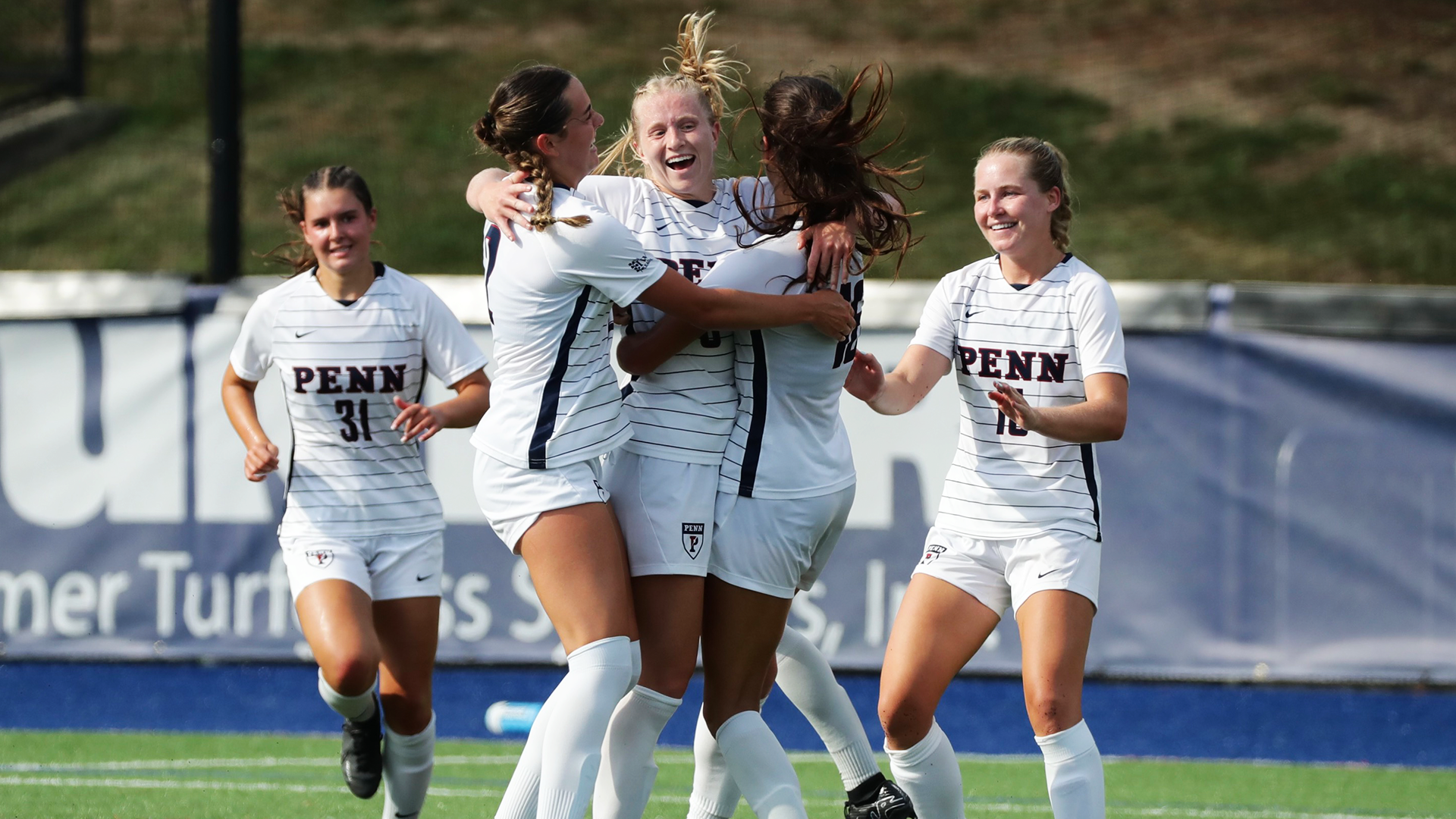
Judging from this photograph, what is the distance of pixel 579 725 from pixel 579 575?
0.31m

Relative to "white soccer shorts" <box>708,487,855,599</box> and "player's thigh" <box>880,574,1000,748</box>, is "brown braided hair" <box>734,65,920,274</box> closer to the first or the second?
"white soccer shorts" <box>708,487,855,599</box>

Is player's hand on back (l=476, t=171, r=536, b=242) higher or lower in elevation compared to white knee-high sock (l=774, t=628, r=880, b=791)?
higher

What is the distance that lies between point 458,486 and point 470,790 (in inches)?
87.9

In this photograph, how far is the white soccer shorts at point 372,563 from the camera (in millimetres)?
4242

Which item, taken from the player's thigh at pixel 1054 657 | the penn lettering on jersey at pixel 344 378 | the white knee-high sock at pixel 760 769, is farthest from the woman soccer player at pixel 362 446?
the player's thigh at pixel 1054 657

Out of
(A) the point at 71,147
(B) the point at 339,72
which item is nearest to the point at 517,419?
(A) the point at 71,147

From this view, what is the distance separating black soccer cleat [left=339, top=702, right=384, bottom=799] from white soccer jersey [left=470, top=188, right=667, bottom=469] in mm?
1421

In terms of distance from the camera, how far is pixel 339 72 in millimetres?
15914

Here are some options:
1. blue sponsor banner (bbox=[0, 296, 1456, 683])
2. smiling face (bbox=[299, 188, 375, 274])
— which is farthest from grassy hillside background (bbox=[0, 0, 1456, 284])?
smiling face (bbox=[299, 188, 375, 274])

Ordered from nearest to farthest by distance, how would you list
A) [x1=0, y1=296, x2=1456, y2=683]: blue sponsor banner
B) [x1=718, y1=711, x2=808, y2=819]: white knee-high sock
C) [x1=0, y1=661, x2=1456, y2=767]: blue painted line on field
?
[x1=718, y1=711, x2=808, y2=819]: white knee-high sock < [x1=0, y1=661, x2=1456, y2=767]: blue painted line on field < [x1=0, y1=296, x2=1456, y2=683]: blue sponsor banner

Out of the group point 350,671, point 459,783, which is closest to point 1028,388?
point 350,671

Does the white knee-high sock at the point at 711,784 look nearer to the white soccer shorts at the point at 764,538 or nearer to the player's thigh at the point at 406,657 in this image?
the white soccer shorts at the point at 764,538

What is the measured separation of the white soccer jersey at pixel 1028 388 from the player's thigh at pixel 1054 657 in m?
0.18

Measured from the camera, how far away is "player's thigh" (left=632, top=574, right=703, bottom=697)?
327cm
